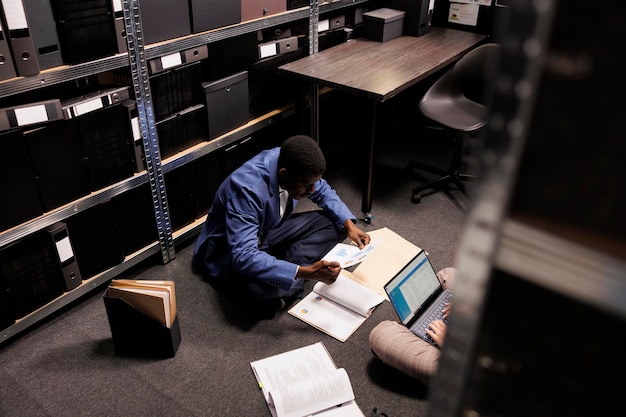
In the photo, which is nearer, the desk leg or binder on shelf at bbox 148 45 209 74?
binder on shelf at bbox 148 45 209 74

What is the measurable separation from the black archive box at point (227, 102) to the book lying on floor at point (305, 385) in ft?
3.68

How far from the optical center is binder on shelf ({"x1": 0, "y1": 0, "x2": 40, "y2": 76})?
167 centimetres

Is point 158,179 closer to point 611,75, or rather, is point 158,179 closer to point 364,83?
point 364,83

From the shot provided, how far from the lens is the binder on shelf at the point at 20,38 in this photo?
1669 millimetres

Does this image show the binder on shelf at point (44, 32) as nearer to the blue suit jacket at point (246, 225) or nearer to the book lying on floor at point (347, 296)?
the blue suit jacket at point (246, 225)

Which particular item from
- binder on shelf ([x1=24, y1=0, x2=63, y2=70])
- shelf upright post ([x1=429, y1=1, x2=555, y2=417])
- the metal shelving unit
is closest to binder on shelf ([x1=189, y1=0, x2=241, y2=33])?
the metal shelving unit

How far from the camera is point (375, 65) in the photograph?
275 cm

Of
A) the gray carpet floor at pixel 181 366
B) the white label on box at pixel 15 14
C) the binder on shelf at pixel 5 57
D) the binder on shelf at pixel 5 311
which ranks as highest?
the white label on box at pixel 15 14

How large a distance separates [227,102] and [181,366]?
47.8 inches

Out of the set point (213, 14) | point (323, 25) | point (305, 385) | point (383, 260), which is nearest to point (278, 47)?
point (323, 25)

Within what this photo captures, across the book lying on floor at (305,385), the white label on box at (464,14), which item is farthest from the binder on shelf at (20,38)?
the white label on box at (464,14)

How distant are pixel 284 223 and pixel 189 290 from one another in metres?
0.52

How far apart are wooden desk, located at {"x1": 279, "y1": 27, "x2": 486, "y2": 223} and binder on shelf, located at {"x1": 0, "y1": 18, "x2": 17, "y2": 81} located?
1.31 m

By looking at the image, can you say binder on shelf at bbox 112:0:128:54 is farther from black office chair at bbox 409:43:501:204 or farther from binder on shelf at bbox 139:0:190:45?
A: black office chair at bbox 409:43:501:204
